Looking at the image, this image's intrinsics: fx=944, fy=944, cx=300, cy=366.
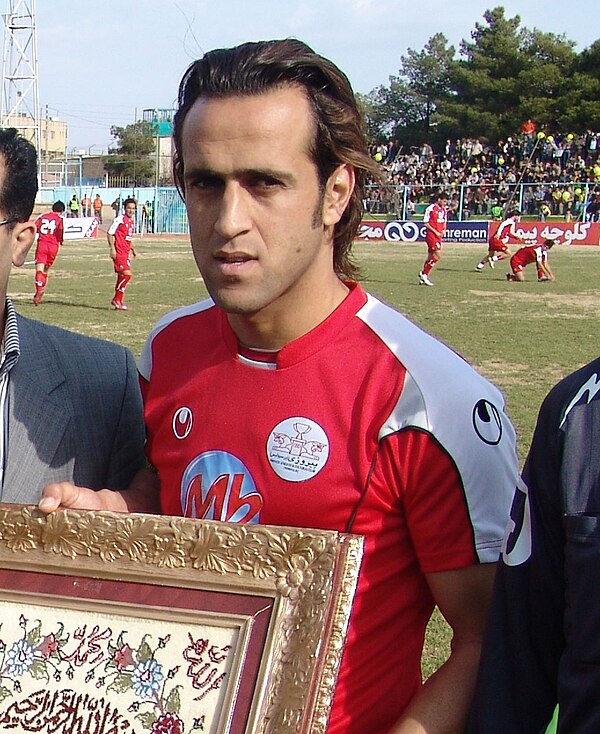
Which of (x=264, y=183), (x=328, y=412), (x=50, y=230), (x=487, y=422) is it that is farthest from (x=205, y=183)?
(x=50, y=230)

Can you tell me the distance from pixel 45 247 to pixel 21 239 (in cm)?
1742

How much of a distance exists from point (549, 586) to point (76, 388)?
1.51 meters

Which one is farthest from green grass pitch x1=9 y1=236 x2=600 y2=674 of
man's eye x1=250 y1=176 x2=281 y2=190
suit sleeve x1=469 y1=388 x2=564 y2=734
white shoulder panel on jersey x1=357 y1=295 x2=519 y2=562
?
man's eye x1=250 y1=176 x2=281 y2=190

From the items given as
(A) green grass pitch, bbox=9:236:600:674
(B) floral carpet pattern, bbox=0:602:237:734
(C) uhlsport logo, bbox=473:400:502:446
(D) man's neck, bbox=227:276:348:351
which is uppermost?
(D) man's neck, bbox=227:276:348:351

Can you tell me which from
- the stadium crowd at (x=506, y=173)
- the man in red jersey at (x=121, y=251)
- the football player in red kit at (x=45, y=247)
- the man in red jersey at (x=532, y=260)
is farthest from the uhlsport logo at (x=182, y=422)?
the stadium crowd at (x=506, y=173)

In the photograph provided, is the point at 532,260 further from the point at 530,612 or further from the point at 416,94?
the point at 416,94

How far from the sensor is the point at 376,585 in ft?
6.33

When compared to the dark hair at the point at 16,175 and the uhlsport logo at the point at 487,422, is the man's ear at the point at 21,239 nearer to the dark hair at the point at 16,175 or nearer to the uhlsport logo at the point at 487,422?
the dark hair at the point at 16,175

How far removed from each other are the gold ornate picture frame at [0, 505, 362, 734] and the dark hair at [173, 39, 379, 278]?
0.81 m

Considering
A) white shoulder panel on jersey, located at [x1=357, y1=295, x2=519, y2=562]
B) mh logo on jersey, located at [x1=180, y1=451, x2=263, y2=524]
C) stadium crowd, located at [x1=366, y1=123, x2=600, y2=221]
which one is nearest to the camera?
white shoulder panel on jersey, located at [x1=357, y1=295, x2=519, y2=562]

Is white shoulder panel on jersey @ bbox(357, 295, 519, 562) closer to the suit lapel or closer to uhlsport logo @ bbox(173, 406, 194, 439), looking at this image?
uhlsport logo @ bbox(173, 406, 194, 439)

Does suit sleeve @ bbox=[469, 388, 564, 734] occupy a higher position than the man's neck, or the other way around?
the man's neck

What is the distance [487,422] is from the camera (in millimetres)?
1899

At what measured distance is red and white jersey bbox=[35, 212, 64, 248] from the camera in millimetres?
19938
